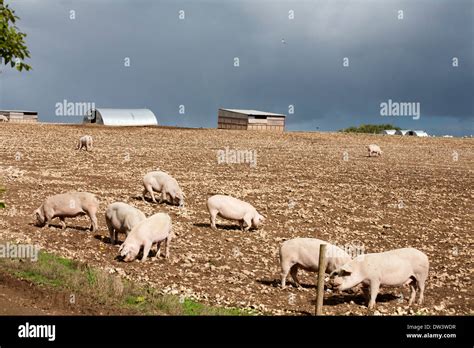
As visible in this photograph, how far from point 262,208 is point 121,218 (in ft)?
32.0

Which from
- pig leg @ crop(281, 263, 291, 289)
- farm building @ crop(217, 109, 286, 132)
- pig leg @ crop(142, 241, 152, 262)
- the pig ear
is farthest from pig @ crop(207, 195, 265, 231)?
farm building @ crop(217, 109, 286, 132)

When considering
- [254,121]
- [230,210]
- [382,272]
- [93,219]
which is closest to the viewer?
[382,272]

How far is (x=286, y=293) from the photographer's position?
16469 mm

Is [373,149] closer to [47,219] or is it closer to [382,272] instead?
[47,219]

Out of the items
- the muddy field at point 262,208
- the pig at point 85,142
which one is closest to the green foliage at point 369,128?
the muddy field at point 262,208

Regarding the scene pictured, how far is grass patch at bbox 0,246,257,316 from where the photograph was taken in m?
14.2

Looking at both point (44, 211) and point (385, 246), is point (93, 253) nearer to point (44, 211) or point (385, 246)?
point (44, 211)

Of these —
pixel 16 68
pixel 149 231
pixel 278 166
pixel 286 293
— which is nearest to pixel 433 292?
pixel 286 293

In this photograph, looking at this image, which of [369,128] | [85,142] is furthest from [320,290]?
[369,128]

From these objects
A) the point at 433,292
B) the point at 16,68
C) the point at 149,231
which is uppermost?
the point at 16,68

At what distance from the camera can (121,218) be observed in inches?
776

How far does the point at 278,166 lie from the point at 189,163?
6.08 m

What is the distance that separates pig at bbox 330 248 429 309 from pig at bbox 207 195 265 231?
23.8 feet

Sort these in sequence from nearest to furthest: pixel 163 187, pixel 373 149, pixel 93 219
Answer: pixel 93 219 < pixel 163 187 < pixel 373 149
